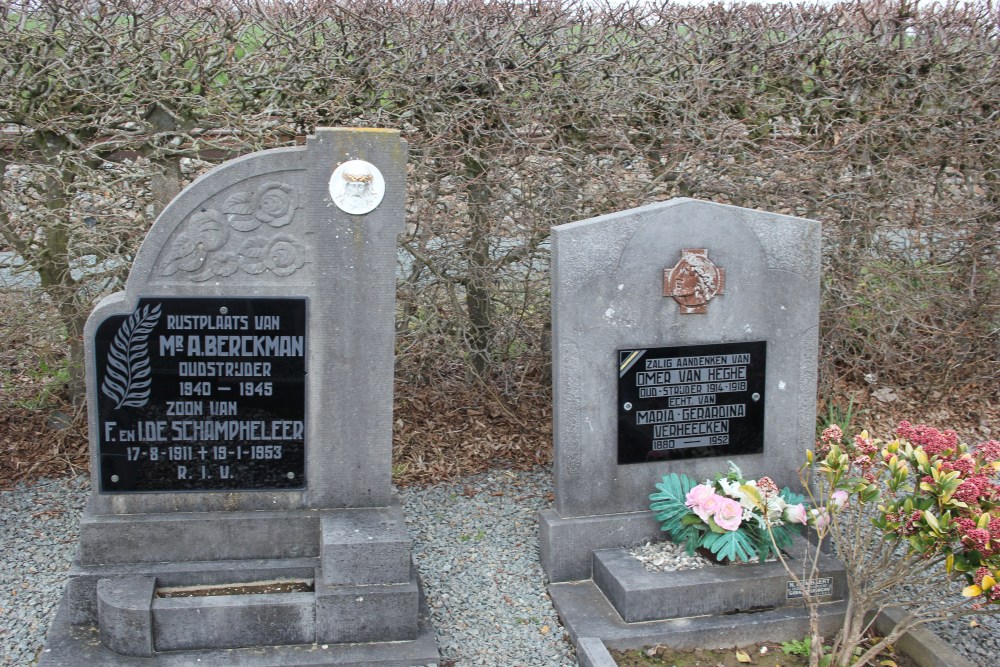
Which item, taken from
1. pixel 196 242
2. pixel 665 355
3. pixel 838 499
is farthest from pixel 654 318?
pixel 196 242

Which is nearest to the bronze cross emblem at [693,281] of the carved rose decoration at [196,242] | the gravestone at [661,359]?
the gravestone at [661,359]

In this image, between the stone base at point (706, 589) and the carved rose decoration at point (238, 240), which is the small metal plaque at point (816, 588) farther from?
the carved rose decoration at point (238, 240)

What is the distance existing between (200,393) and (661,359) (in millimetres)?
2221

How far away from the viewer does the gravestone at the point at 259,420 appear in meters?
3.88

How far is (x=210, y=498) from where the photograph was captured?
4188mm

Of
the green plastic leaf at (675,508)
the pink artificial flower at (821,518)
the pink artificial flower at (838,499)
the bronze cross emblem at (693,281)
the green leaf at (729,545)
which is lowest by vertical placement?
the green leaf at (729,545)

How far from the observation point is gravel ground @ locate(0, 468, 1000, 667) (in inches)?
159

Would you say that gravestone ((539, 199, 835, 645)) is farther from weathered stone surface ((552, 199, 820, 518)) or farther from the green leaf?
the green leaf

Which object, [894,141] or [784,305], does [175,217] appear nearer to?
[784,305]

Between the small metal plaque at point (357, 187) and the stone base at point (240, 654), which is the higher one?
the small metal plaque at point (357, 187)

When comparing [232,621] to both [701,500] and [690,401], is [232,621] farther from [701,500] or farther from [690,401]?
[690,401]

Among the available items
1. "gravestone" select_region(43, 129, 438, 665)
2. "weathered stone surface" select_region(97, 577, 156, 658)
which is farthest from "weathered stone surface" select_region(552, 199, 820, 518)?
"weathered stone surface" select_region(97, 577, 156, 658)

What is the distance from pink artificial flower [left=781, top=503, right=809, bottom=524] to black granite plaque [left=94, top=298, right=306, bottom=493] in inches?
91.6

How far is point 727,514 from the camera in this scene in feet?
14.2
